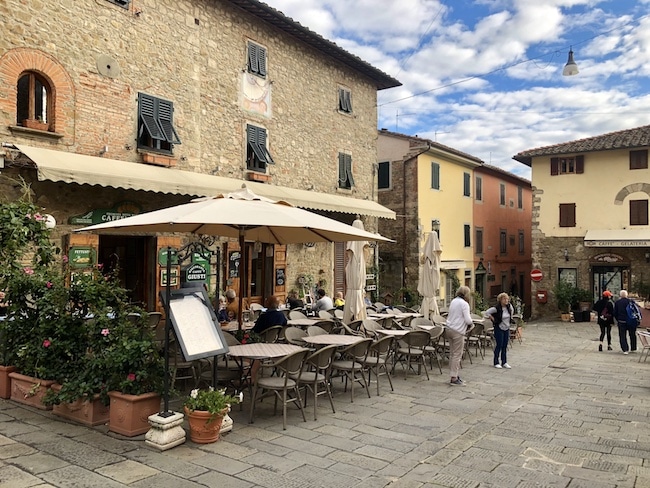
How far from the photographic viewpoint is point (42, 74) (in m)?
9.54

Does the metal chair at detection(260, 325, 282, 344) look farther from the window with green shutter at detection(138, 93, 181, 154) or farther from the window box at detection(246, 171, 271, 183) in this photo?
the window box at detection(246, 171, 271, 183)

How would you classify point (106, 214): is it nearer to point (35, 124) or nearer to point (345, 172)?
point (35, 124)

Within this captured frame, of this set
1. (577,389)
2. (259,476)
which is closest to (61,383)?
(259,476)

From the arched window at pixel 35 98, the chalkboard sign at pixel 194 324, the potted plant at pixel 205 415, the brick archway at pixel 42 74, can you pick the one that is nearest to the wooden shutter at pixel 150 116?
the brick archway at pixel 42 74

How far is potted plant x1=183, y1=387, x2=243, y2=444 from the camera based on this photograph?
5039 millimetres

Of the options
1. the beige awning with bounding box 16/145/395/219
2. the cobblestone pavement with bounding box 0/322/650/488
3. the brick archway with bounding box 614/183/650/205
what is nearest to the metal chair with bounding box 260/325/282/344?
the cobblestone pavement with bounding box 0/322/650/488

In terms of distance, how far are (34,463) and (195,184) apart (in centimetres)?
727

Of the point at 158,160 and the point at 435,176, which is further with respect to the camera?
the point at 435,176

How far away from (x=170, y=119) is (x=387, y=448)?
930cm

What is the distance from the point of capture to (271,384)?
5.90 metres

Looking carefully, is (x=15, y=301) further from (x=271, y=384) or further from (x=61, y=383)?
(x=271, y=384)

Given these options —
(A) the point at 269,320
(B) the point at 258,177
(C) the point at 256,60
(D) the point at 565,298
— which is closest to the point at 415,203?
(D) the point at 565,298

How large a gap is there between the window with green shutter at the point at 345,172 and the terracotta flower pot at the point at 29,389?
1273cm

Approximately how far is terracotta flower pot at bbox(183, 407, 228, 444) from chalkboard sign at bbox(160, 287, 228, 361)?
0.54m
